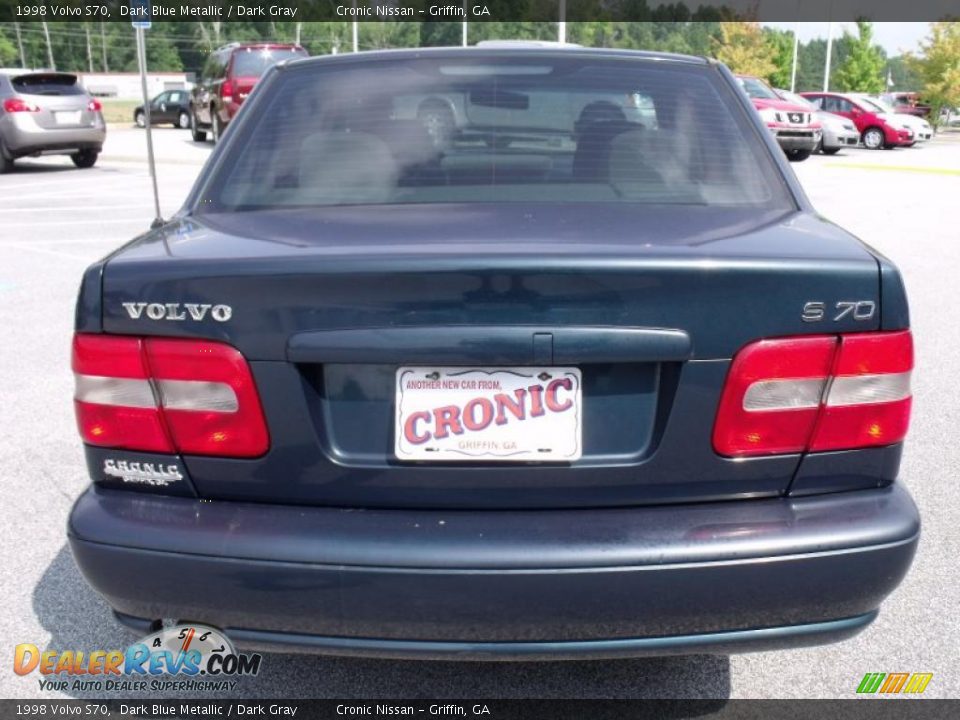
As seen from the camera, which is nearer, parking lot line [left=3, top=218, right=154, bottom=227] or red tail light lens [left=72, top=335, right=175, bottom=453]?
red tail light lens [left=72, top=335, right=175, bottom=453]

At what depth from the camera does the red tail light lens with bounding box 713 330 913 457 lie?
2049 millimetres

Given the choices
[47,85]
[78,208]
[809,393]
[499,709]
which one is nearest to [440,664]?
A: [499,709]

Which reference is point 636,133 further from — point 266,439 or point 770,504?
point 266,439

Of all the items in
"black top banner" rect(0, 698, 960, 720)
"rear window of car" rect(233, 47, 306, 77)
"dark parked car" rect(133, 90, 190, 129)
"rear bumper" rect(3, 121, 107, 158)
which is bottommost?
"dark parked car" rect(133, 90, 190, 129)

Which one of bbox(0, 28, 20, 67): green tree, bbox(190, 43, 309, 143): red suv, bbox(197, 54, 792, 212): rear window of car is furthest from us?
bbox(0, 28, 20, 67): green tree

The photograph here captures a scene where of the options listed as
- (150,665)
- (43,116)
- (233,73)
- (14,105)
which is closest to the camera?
(150,665)

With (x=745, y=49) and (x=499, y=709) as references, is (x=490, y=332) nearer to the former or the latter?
(x=499, y=709)

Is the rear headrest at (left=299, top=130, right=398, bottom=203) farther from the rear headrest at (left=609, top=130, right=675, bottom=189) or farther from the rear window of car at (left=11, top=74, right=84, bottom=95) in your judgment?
the rear window of car at (left=11, top=74, right=84, bottom=95)

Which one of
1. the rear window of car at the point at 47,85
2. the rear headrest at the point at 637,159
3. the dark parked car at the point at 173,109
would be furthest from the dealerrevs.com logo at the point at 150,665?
Answer: the dark parked car at the point at 173,109

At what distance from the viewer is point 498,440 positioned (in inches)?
80.9

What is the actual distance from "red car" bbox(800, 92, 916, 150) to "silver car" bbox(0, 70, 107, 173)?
1967cm

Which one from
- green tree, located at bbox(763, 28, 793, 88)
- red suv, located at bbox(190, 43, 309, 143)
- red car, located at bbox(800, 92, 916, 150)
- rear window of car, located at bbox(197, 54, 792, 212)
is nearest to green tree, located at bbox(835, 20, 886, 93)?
green tree, located at bbox(763, 28, 793, 88)

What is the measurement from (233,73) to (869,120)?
60.2 feet

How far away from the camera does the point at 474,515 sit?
206cm
